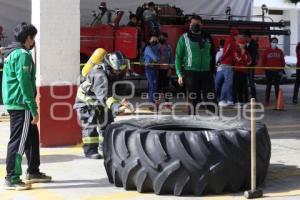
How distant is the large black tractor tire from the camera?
20.9 feet

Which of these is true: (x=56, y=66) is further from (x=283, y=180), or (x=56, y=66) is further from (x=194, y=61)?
(x=283, y=180)

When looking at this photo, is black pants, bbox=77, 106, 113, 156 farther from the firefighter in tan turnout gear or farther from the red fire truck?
the red fire truck

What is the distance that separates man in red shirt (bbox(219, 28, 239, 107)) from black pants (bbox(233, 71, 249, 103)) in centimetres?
12

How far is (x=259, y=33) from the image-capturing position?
1781cm

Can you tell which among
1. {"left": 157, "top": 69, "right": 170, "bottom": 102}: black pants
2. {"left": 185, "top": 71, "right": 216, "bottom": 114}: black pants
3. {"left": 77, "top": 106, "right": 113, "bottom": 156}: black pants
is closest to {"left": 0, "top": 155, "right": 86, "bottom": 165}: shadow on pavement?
{"left": 77, "top": 106, "right": 113, "bottom": 156}: black pants

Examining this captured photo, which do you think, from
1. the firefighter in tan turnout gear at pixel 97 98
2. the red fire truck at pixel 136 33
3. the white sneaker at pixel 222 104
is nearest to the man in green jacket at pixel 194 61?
the firefighter in tan turnout gear at pixel 97 98

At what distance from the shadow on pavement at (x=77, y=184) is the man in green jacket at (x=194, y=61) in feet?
11.6

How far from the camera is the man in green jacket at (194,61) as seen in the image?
10.3m

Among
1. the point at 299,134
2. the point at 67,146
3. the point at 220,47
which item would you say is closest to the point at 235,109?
the point at 220,47

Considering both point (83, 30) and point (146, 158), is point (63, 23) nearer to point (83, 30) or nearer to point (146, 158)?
point (146, 158)

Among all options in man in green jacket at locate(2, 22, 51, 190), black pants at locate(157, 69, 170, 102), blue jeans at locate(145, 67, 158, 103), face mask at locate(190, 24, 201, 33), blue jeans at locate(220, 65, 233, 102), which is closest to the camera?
man in green jacket at locate(2, 22, 51, 190)

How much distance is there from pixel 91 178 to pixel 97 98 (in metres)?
1.32

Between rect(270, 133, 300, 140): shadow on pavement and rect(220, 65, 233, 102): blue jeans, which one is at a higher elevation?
rect(220, 65, 233, 102): blue jeans

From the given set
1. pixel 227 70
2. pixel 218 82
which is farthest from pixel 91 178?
pixel 218 82
